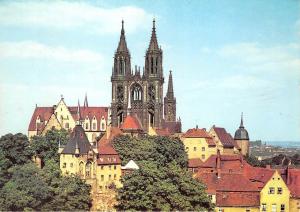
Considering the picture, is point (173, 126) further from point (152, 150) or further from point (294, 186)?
point (294, 186)

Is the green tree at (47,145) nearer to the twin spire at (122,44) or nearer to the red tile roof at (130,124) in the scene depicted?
the red tile roof at (130,124)

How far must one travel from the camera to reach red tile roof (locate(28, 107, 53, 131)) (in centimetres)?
8938

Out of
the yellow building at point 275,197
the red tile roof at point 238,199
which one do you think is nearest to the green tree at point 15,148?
the red tile roof at point 238,199

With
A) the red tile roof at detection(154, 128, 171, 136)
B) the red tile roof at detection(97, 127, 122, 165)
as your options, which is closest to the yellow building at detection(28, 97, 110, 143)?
the red tile roof at detection(154, 128, 171, 136)

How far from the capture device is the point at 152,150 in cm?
6694

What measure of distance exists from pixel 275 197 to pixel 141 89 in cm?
3837

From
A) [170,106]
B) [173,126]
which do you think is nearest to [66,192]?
[173,126]

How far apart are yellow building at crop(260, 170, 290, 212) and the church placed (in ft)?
102

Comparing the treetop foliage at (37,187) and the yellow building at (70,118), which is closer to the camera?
the treetop foliage at (37,187)

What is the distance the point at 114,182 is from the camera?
60781 millimetres

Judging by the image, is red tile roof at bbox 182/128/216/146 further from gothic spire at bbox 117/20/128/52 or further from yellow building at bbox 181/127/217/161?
gothic spire at bbox 117/20/128/52

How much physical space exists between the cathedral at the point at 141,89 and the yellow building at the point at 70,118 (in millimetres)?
5882

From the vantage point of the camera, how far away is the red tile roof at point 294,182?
A: 2111 inches

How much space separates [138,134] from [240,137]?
60.3 ft
